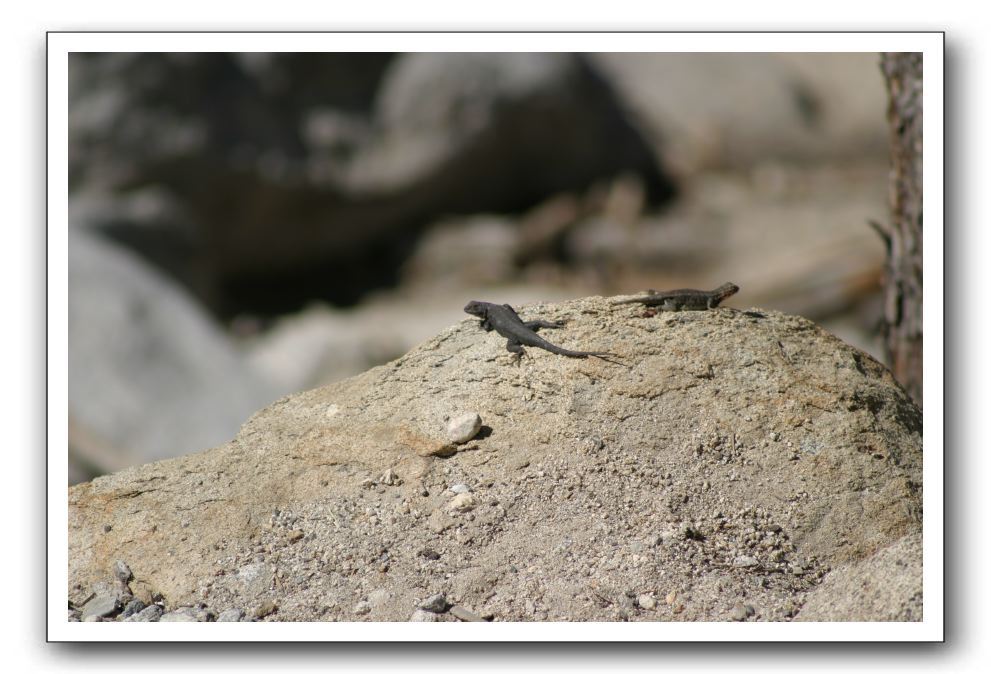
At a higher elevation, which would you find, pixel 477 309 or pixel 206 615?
pixel 477 309

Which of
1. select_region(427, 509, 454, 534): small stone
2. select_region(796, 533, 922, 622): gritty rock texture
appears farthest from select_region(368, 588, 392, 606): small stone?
select_region(796, 533, 922, 622): gritty rock texture

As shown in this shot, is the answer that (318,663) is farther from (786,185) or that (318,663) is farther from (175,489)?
(786,185)

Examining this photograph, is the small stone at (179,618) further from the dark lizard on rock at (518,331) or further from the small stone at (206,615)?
the dark lizard on rock at (518,331)

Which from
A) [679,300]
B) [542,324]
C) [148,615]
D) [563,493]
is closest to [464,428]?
[563,493]

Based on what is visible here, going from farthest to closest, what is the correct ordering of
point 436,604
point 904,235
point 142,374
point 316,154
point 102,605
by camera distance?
point 316,154 < point 142,374 < point 904,235 < point 102,605 < point 436,604

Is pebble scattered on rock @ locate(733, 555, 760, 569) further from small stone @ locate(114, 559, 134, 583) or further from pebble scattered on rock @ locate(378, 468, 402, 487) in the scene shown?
small stone @ locate(114, 559, 134, 583)

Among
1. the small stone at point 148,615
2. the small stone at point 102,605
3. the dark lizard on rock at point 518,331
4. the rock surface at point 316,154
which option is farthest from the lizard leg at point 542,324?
the rock surface at point 316,154

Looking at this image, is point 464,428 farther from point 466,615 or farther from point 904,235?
point 904,235
